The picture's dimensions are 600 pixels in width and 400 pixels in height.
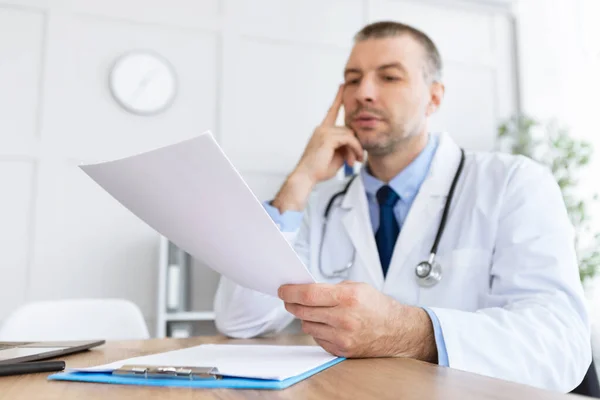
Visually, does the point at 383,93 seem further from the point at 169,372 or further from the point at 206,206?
the point at 169,372

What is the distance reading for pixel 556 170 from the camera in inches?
129

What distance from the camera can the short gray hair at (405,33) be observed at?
1.61 metres

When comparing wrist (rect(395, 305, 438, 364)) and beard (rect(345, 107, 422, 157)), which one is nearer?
wrist (rect(395, 305, 438, 364))

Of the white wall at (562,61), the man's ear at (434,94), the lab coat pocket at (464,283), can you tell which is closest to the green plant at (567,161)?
the white wall at (562,61)

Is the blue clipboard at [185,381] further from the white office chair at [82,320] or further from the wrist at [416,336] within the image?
the white office chair at [82,320]

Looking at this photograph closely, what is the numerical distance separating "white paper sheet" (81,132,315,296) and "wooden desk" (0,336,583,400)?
161 mm

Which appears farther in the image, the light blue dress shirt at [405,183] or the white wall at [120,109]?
the white wall at [120,109]

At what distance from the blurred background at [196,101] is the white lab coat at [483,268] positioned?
1.40 m

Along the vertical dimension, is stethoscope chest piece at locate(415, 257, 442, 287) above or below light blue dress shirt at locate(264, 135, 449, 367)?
below

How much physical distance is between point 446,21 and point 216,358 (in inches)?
134

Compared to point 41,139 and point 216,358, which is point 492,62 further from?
point 216,358

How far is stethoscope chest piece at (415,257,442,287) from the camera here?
1.20 m

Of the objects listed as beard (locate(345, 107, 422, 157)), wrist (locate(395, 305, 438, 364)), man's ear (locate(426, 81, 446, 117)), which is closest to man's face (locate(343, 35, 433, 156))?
beard (locate(345, 107, 422, 157))

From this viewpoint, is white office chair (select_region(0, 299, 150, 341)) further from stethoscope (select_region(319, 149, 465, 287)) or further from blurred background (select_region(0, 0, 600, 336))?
blurred background (select_region(0, 0, 600, 336))
